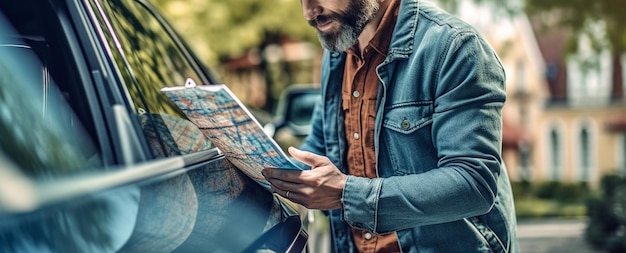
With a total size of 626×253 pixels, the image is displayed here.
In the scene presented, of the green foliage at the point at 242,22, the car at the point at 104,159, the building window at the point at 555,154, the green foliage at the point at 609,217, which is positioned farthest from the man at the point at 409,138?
the building window at the point at 555,154

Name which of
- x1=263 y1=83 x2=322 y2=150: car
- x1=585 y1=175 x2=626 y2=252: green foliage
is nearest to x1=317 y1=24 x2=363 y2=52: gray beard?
x1=263 y1=83 x2=322 y2=150: car

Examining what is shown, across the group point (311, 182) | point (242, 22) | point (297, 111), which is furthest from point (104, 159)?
point (242, 22)

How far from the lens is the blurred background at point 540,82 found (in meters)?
10.3

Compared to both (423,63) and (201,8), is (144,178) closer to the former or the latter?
(423,63)

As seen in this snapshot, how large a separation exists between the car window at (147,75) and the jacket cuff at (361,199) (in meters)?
0.34

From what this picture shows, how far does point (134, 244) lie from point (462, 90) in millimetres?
1035

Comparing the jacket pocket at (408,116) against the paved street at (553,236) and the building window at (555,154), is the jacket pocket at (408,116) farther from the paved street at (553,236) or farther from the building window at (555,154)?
the building window at (555,154)

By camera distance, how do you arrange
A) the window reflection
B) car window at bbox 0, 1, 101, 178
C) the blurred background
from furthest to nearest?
the blurred background → car window at bbox 0, 1, 101, 178 → the window reflection

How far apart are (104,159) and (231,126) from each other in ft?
1.63

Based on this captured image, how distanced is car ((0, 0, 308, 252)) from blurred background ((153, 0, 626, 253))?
36.7 inches

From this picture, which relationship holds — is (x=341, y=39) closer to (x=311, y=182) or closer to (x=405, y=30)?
(x=405, y=30)

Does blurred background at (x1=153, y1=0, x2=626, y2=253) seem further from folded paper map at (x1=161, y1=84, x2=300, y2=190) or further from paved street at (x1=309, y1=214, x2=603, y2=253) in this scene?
folded paper map at (x1=161, y1=84, x2=300, y2=190)

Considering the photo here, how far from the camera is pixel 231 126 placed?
210 cm

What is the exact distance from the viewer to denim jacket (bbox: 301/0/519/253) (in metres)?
2.23
